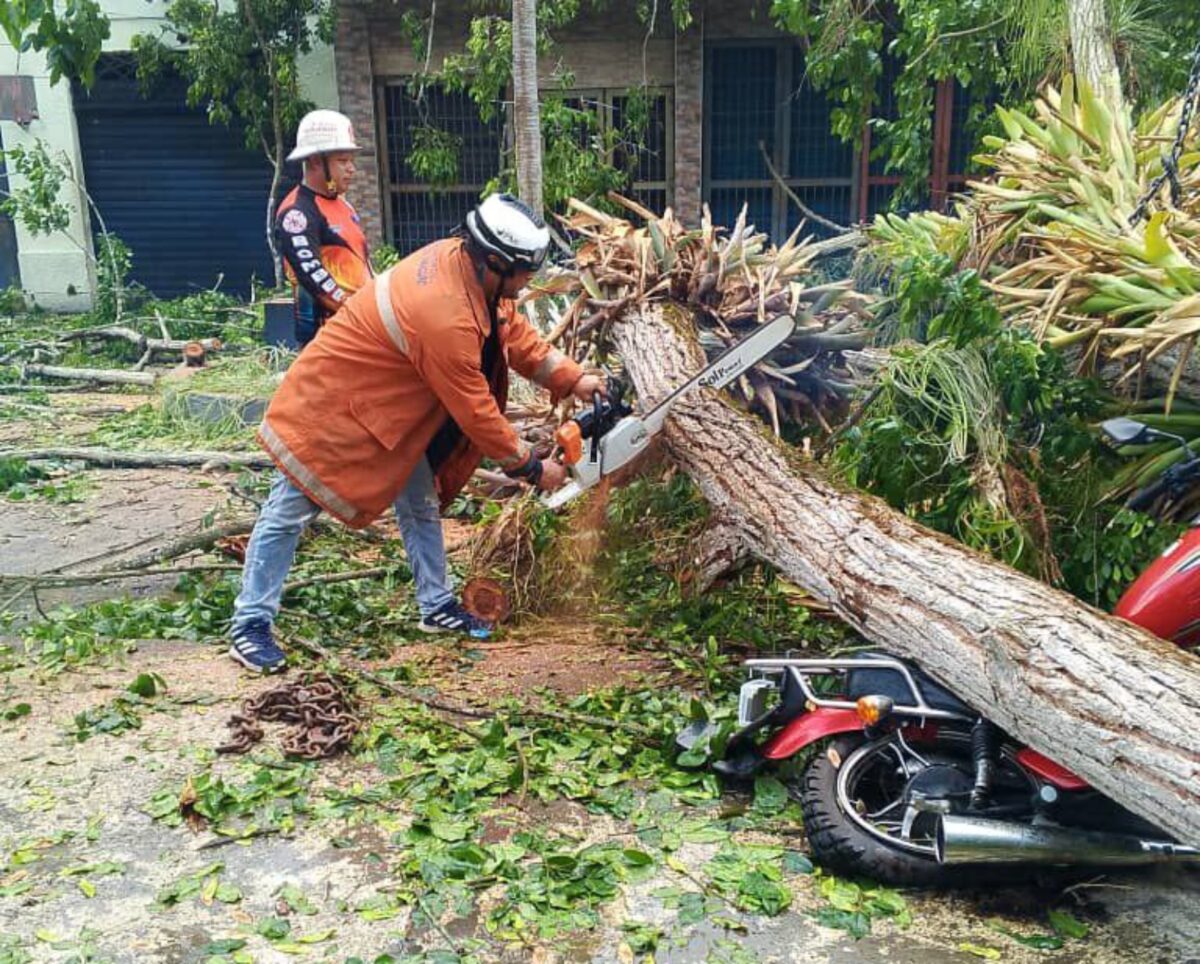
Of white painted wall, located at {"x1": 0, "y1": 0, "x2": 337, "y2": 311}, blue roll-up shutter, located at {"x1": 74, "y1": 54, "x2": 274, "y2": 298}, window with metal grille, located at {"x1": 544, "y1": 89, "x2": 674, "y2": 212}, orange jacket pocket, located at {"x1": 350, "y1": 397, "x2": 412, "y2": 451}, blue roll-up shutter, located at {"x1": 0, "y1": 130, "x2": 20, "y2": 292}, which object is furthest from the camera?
blue roll-up shutter, located at {"x1": 0, "y1": 130, "x2": 20, "y2": 292}

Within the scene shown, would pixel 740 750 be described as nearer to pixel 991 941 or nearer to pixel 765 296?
A: pixel 991 941

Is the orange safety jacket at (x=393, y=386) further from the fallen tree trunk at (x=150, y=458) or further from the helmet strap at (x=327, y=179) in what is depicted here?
the fallen tree trunk at (x=150, y=458)

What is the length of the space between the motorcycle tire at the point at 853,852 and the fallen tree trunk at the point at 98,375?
339 inches

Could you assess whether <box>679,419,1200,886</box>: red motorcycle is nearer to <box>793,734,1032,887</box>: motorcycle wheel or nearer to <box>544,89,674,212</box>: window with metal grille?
<box>793,734,1032,887</box>: motorcycle wheel

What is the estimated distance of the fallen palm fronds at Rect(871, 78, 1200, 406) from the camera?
146 inches

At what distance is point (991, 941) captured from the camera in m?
2.72

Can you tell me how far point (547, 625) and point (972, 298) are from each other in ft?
7.20

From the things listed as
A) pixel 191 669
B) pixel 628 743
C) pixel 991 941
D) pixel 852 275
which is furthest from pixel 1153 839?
pixel 852 275

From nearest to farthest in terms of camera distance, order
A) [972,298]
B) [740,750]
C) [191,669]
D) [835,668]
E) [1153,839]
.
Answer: [1153,839]
[835,668]
[740,750]
[972,298]
[191,669]

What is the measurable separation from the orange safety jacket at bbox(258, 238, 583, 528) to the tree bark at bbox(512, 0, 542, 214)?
406 cm

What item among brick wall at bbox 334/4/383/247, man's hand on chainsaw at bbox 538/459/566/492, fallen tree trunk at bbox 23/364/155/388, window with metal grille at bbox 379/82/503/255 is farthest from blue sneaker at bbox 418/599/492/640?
window with metal grille at bbox 379/82/503/255

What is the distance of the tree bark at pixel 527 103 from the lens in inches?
323

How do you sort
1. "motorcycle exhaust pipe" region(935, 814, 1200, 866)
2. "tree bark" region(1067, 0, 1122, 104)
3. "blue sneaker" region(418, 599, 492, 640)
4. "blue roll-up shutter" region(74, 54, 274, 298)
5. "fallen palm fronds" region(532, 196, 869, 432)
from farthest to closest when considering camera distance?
1. "blue roll-up shutter" region(74, 54, 274, 298)
2. "tree bark" region(1067, 0, 1122, 104)
3. "fallen palm fronds" region(532, 196, 869, 432)
4. "blue sneaker" region(418, 599, 492, 640)
5. "motorcycle exhaust pipe" region(935, 814, 1200, 866)

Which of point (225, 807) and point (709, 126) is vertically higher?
point (709, 126)
